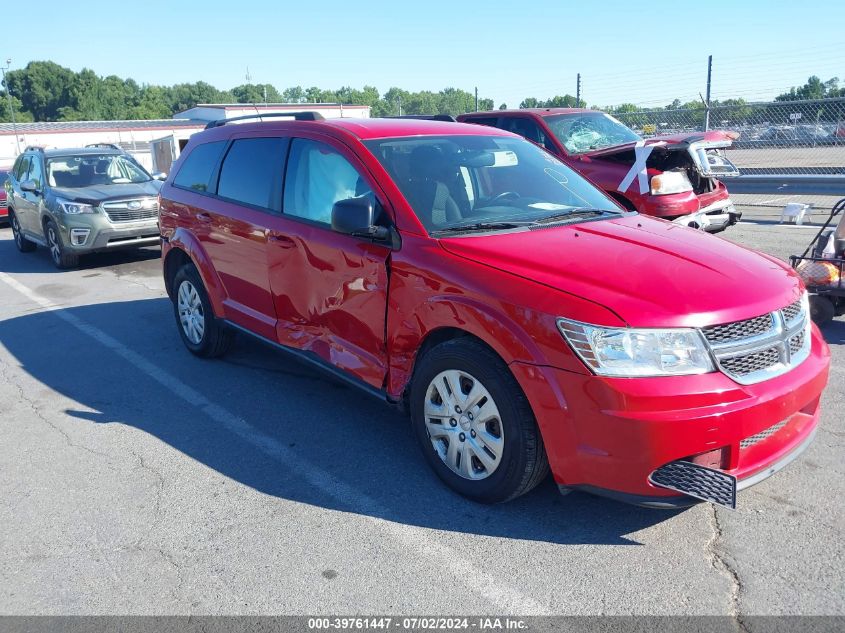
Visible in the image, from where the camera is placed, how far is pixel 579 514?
3529mm

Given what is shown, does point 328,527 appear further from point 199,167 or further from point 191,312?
point 199,167

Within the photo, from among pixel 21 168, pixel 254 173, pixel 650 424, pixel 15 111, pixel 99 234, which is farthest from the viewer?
pixel 15 111

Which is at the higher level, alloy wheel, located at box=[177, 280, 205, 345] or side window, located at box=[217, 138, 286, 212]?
side window, located at box=[217, 138, 286, 212]

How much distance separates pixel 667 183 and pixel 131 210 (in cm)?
752

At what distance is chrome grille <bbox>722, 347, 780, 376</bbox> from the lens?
3.06 m

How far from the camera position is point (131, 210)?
10922mm

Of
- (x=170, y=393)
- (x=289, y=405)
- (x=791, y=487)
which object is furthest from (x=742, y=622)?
(x=170, y=393)

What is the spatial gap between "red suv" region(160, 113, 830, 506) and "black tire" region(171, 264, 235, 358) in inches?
23.3

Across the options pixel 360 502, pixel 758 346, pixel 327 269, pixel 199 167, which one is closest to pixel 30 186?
pixel 199 167

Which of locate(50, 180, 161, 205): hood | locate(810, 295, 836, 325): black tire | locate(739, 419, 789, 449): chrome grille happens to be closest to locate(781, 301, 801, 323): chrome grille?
locate(739, 419, 789, 449): chrome grille

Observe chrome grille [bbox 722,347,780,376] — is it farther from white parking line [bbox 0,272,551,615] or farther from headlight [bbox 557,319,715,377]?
white parking line [bbox 0,272,551,615]

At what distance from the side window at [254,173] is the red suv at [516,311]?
0.02 m

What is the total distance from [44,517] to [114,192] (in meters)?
8.45

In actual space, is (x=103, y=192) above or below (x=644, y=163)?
below
